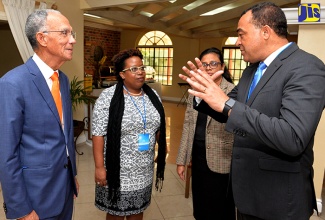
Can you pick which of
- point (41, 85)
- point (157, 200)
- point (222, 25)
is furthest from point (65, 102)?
point (222, 25)

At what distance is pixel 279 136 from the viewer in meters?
0.99

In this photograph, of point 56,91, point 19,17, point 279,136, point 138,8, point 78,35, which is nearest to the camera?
point 279,136

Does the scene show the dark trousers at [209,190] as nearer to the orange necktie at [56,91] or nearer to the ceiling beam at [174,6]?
the orange necktie at [56,91]

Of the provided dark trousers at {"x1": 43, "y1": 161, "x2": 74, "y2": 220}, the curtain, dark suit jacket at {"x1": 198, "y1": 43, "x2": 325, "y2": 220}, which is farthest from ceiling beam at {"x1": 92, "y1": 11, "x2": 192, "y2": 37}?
dark suit jacket at {"x1": 198, "y1": 43, "x2": 325, "y2": 220}

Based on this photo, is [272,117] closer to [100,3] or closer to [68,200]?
[68,200]

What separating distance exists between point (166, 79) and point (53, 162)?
10.4 metres

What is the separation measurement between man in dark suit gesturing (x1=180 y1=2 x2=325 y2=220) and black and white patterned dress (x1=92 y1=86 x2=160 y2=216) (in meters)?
0.76

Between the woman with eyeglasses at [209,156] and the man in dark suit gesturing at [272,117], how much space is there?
0.62 m

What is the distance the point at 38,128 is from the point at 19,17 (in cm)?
321

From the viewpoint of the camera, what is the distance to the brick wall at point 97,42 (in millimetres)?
9977

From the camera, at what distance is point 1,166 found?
49.2 inches

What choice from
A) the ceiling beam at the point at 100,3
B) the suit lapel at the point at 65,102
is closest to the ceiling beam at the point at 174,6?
the ceiling beam at the point at 100,3

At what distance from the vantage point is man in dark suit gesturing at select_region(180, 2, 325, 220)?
100 cm

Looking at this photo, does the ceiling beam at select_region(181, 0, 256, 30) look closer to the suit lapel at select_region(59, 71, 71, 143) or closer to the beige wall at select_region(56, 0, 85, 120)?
the beige wall at select_region(56, 0, 85, 120)
